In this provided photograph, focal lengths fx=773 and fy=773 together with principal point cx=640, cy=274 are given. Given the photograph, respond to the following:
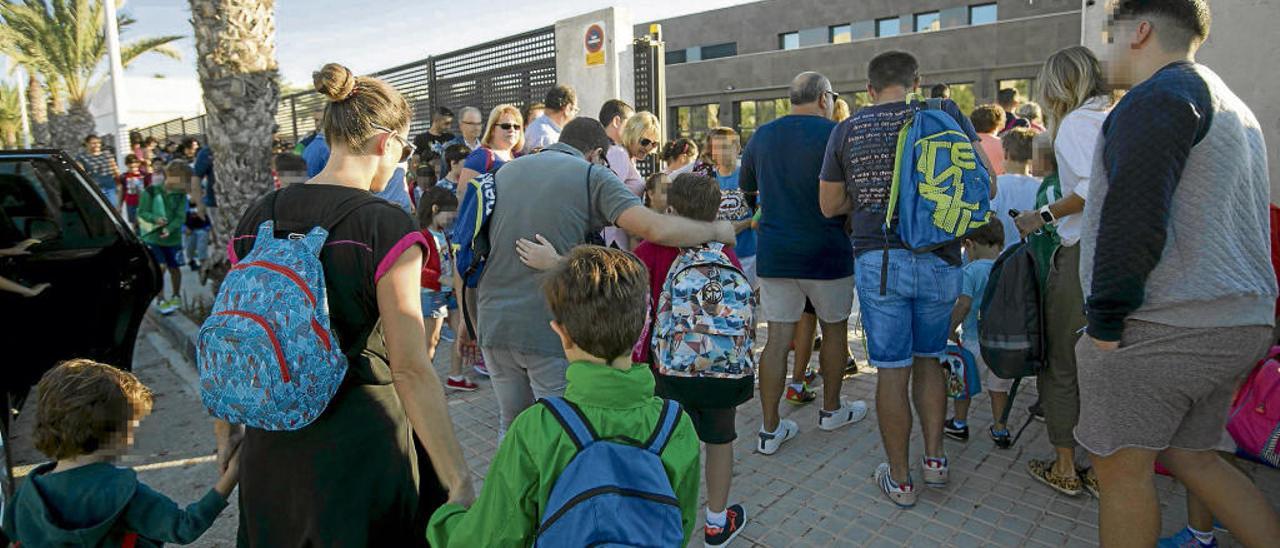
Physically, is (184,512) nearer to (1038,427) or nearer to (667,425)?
(667,425)

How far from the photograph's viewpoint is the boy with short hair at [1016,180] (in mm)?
4605

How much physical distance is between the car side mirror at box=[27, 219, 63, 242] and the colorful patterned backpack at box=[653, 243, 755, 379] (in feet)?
12.9

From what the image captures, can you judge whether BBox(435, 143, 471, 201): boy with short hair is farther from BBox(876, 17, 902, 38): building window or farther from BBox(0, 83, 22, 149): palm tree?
BBox(0, 83, 22, 149): palm tree

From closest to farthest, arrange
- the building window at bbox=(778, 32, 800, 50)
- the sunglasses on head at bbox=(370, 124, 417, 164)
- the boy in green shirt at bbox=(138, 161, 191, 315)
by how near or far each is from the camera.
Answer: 1. the sunglasses on head at bbox=(370, 124, 417, 164)
2. the boy in green shirt at bbox=(138, 161, 191, 315)
3. the building window at bbox=(778, 32, 800, 50)

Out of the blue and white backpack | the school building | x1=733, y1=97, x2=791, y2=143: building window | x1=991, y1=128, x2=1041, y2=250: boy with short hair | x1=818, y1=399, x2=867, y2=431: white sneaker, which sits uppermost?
the school building

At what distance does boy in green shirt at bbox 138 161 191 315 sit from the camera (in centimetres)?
836

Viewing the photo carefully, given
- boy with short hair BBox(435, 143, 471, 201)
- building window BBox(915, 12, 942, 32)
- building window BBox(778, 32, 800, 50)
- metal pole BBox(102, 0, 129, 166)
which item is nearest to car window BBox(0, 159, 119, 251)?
boy with short hair BBox(435, 143, 471, 201)

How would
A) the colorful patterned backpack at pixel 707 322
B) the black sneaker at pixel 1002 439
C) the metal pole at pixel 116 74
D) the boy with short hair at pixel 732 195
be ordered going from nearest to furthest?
the colorful patterned backpack at pixel 707 322 → the black sneaker at pixel 1002 439 → the boy with short hair at pixel 732 195 → the metal pole at pixel 116 74

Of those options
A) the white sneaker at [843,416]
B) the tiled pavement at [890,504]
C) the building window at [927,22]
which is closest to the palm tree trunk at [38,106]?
the tiled pavement at [890,504]

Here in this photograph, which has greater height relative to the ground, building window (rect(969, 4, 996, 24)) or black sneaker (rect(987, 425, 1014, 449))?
building window (rect(969, 4, 996, 24))

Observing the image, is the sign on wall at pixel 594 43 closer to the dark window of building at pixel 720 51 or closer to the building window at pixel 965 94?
the building window at pixel 965 94

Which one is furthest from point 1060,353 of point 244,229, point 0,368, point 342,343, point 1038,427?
point 0,368

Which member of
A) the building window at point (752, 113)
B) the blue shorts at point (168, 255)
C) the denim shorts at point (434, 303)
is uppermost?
the building window at point (752, 113)

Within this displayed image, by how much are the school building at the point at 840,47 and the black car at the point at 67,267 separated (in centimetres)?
2436
